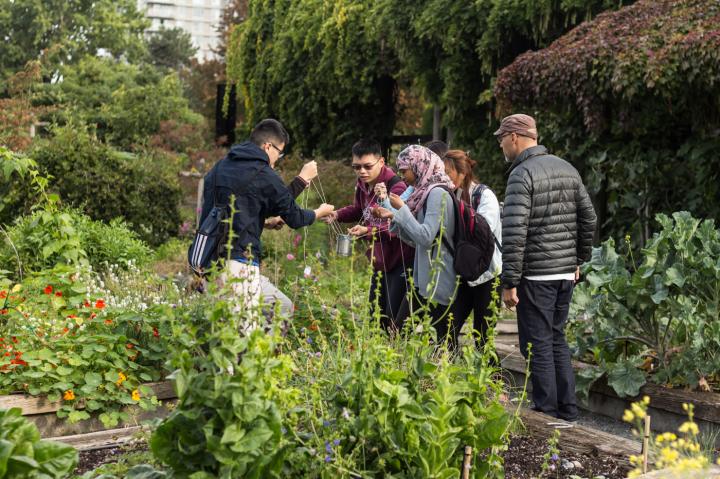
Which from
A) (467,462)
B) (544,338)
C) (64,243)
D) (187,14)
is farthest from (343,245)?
(187,14)

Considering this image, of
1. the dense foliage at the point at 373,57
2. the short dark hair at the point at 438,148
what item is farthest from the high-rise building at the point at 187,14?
the short dark hair at the point at 438,148

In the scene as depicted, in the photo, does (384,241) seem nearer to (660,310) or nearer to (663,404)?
(660,310)

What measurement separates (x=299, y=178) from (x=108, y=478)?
2.40 meters

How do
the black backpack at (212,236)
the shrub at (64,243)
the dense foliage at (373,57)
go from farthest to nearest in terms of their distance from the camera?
the dense foliage at (373,57) → the shrub at (64,243) → the black backpack at (212,236)

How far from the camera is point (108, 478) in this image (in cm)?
280

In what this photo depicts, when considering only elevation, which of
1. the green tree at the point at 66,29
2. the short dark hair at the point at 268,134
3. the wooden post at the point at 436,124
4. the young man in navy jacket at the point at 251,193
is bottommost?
the young man in navy jacket at the point at 251,193

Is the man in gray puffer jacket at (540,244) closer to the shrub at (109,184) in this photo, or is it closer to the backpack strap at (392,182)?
the backpack strap at (392,182)

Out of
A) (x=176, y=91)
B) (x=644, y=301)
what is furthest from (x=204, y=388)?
(x=176, y=91)

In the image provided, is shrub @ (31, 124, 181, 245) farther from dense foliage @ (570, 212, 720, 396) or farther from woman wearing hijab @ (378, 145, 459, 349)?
dense foliage @ (570, 212, 720, 396)

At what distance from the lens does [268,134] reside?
4.54 meters

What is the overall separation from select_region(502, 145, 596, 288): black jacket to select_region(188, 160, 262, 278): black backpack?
1.32 meters

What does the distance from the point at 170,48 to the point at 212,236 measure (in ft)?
188

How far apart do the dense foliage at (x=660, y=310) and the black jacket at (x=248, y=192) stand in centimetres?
193

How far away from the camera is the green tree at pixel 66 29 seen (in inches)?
1483
